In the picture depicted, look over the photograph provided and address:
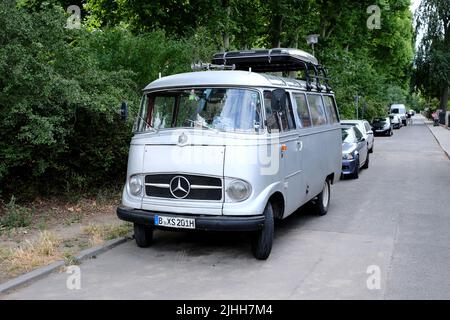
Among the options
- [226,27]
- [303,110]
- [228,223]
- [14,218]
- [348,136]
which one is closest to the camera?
[228,223]

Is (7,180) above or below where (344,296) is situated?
above

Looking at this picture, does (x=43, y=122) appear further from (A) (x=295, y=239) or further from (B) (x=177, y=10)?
(B) (x=177, y=10)

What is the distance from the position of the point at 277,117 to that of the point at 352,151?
7.81m

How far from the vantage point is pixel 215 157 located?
625 centimetres

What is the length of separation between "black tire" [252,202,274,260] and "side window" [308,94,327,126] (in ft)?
9.59

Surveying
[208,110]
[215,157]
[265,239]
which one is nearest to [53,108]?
[208,110]

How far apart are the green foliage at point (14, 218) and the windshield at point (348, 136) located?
9815 millimetres

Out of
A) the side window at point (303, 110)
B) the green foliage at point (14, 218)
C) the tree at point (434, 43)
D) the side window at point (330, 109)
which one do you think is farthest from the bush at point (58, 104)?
the tree at point (434, 43)

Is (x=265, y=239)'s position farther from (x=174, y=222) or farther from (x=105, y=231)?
(x=105, y=231)

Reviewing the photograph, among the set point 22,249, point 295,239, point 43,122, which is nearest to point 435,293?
point 295,239

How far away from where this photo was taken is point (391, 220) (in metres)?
8.88

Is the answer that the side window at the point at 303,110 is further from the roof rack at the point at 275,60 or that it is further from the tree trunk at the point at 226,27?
the tree trunk at the point at 226,27
